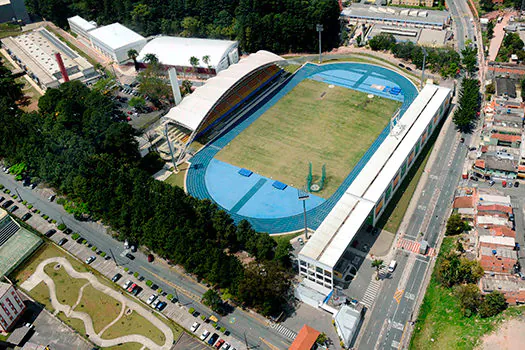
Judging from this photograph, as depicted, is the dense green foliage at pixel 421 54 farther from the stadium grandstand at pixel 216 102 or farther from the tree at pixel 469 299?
the tree at pixel 469 299

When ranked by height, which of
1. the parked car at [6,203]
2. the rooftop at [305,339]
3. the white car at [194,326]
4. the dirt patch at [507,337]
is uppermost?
the parked car at [6,203]

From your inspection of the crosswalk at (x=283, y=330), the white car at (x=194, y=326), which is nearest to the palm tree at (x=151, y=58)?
the white car at (x=194, y=326)

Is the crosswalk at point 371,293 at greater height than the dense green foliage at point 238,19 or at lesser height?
lesser

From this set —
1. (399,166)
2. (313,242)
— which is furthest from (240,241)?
(399,166)

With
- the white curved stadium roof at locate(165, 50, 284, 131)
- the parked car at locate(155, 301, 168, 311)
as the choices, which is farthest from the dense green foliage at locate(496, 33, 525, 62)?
the parked car at locate(155, 301, 168, 311)

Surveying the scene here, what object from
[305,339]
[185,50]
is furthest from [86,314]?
[185,50]

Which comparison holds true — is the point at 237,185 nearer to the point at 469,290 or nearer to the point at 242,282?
the point at 242,282
